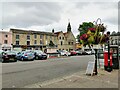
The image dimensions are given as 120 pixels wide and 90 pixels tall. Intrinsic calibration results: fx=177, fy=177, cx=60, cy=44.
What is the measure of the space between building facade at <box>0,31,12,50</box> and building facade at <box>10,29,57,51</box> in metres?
1.24

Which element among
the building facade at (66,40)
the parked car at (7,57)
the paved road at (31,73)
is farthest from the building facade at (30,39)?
the paved road at (31,73)

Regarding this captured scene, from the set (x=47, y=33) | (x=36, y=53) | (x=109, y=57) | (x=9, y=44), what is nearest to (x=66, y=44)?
(x=47, y=33)

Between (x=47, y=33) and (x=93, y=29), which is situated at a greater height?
(x=47, y=33)

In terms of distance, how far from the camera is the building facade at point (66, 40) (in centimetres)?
6650

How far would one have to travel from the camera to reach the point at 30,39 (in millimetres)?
58188

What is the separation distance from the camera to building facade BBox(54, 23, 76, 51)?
66500 millimetres

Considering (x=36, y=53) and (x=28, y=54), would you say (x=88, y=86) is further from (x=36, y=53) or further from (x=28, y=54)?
(x=36, y=53)

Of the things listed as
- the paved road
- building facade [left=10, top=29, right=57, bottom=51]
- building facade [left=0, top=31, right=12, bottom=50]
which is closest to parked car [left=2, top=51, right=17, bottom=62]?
the paved road

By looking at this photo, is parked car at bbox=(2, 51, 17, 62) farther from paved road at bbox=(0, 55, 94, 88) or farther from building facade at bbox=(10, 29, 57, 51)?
building facade at bbox=(10, 29, 57, 51)

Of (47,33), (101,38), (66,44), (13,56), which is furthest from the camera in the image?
(66,44)

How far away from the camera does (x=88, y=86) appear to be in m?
7.05

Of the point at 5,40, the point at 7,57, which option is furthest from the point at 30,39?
the point at 7,57

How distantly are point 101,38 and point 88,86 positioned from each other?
157 inches

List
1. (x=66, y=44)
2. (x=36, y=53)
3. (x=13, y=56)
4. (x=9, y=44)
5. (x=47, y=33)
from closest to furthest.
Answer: (x=13, y=56) < (x=36, y=53) < (x=9, y=44) < (x=47, y=33) < (x=66, y=44)
